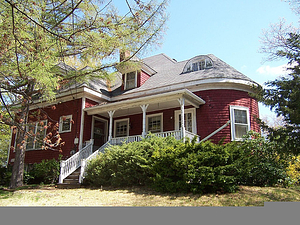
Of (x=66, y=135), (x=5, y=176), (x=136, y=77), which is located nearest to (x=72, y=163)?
(x=66, y=135)

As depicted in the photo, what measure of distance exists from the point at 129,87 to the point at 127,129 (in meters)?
2.78

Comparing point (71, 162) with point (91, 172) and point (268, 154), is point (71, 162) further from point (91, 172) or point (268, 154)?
point (268, 154)

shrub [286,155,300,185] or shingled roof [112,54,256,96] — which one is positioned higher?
shingled roof [112,54,256,96]

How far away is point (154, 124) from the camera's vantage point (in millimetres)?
14508

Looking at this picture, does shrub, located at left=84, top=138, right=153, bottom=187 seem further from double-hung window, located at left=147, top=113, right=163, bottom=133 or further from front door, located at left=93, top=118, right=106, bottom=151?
front door, located at left=93, top=118, right=106, bottom=151

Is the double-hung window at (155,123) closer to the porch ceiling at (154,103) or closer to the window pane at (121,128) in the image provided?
the porch ceiling at (154,103)

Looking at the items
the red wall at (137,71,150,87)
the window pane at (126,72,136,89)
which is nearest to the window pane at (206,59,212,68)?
the red wall at (137,71,150,87)

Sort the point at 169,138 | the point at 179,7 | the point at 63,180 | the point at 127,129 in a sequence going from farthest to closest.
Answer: the point at 127,129
the point at 63,180
the point at 169,138
the point at 179,7

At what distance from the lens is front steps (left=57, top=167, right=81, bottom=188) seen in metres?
10.7

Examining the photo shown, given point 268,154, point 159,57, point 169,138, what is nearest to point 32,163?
point 169,138

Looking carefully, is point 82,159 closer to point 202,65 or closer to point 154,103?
point 154,103

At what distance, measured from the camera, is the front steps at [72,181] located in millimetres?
10695

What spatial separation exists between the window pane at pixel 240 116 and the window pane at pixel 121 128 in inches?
251

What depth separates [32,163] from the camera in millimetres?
15641
